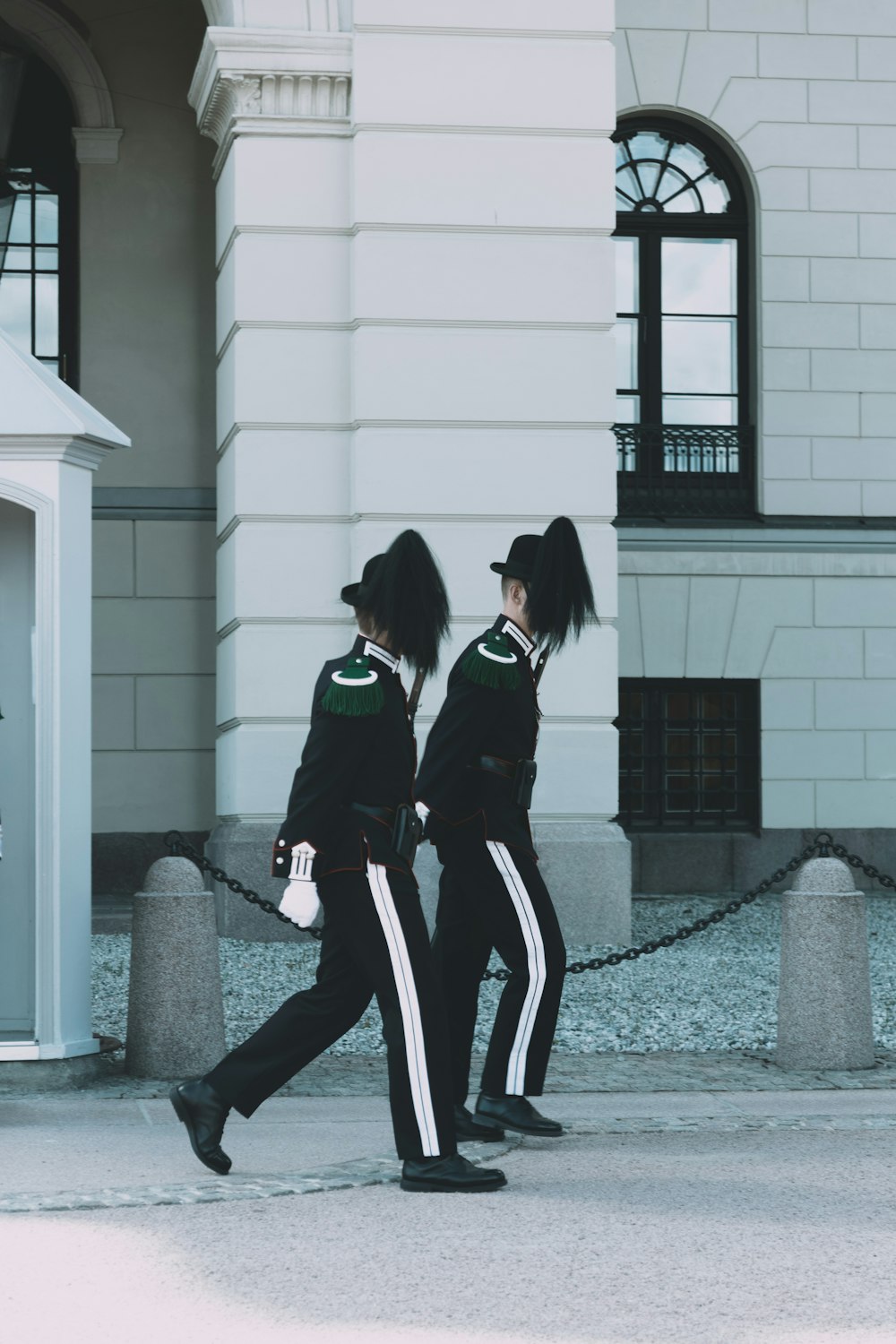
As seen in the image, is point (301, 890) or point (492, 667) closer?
point (301, 890)

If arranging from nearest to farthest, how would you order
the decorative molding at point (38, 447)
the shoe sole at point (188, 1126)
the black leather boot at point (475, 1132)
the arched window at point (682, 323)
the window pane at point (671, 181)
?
the shoe sole at point (188, 1126) → the black leather boot at point (475, 1132) → the decorative molding at point (38, 447) → the arched window at point (682, 323) → the window pane at point (671, 181)

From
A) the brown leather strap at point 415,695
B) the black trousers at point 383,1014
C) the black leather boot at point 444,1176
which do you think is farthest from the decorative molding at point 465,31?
the black leather boot at point 444,1176

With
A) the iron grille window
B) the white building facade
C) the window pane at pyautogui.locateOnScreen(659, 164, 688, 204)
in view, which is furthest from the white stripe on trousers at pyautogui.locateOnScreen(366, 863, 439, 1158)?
the window pane at pyautogui.locateOnScreen(659, 164, 688, 204)

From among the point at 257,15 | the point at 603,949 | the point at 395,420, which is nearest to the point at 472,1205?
the point at 603,949

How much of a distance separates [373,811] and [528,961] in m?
0.93

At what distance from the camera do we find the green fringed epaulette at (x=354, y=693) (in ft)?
17.9

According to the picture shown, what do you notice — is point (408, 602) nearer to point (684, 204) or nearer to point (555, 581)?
point (555, 581)

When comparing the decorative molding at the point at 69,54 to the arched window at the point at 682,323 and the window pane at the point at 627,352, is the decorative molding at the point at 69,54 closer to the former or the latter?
the arched window at the point at 682,323

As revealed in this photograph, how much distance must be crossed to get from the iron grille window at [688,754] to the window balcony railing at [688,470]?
4.60 feet

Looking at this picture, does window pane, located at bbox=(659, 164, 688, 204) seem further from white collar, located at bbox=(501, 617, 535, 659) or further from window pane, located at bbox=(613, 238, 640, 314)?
white collar, located at bbox=(501, 617, 535, 659)

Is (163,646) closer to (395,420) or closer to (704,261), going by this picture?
(395,420)

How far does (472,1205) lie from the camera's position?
5.26 metres

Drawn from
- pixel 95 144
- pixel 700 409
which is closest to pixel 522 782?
pixel 95 144

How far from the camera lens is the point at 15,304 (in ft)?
47.5
